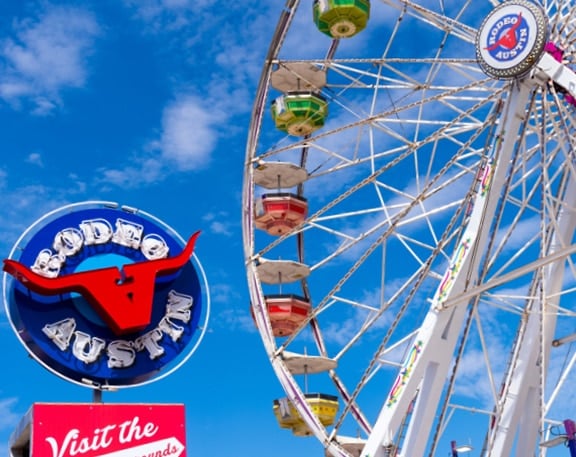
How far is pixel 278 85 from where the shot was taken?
23250mm

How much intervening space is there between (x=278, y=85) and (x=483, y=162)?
21.5ft

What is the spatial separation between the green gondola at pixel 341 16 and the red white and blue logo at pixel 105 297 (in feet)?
17.0

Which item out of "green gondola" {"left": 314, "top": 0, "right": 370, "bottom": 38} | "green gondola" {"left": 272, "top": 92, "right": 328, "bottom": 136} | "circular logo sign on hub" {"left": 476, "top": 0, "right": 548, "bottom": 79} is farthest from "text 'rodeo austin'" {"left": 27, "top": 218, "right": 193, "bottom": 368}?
"circular logo sign on hub" {"left": 476, "top": 0, "right": 548, "bottom": 79}

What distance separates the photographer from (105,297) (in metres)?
18.7

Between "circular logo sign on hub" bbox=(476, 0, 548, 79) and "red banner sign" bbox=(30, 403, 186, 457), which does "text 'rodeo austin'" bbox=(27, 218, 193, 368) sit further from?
"circular logo sign on hub" bbox=(476, 0, 548, 79)

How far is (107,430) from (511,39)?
8495 millimetres

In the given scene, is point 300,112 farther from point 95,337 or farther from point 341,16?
point 95,337

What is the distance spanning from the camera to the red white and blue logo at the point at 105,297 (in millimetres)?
18047

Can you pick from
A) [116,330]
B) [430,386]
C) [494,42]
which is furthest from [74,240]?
[494,42]

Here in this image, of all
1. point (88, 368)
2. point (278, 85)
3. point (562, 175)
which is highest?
point (278, 85)

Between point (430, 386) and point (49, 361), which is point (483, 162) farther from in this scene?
point (49, 361)

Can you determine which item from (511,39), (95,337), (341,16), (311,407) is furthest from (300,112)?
(95,337)

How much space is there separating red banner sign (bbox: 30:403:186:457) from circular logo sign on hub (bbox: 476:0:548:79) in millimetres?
7241

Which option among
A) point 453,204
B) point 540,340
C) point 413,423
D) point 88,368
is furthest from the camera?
point 453,204
